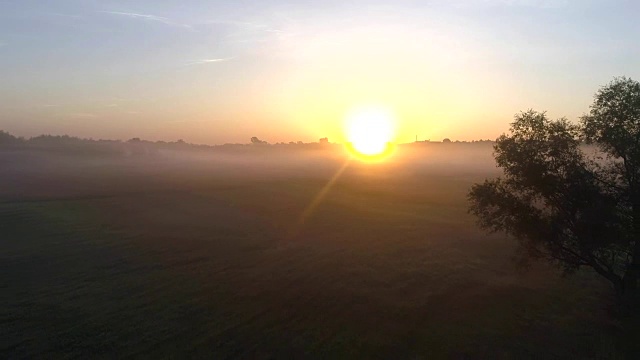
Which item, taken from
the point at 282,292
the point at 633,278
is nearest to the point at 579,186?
the point at 633,278

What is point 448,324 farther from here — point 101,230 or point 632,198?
point 101,230

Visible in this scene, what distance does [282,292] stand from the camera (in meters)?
33.0

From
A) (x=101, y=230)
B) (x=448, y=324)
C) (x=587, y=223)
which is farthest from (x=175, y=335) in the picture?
(x=101, y=230)

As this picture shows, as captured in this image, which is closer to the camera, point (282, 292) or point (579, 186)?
point (579, 186)

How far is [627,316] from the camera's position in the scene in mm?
27422

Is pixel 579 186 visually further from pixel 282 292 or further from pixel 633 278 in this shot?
pixel 282 292

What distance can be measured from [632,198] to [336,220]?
40.3 m

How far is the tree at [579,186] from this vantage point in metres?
25.9

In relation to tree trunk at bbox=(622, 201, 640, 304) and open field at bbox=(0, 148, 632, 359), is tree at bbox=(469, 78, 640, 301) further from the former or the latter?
open field at bbox=(0, 148, 632, 359)

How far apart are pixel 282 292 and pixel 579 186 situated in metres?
Answer: 22.3

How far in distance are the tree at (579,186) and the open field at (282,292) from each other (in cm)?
483

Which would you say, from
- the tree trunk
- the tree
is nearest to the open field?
the tree trunk

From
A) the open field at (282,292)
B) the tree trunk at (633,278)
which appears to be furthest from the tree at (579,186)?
the open field at (282,292)

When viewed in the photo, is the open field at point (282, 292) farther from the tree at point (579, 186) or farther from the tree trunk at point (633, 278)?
the tree at point (579, 186)
